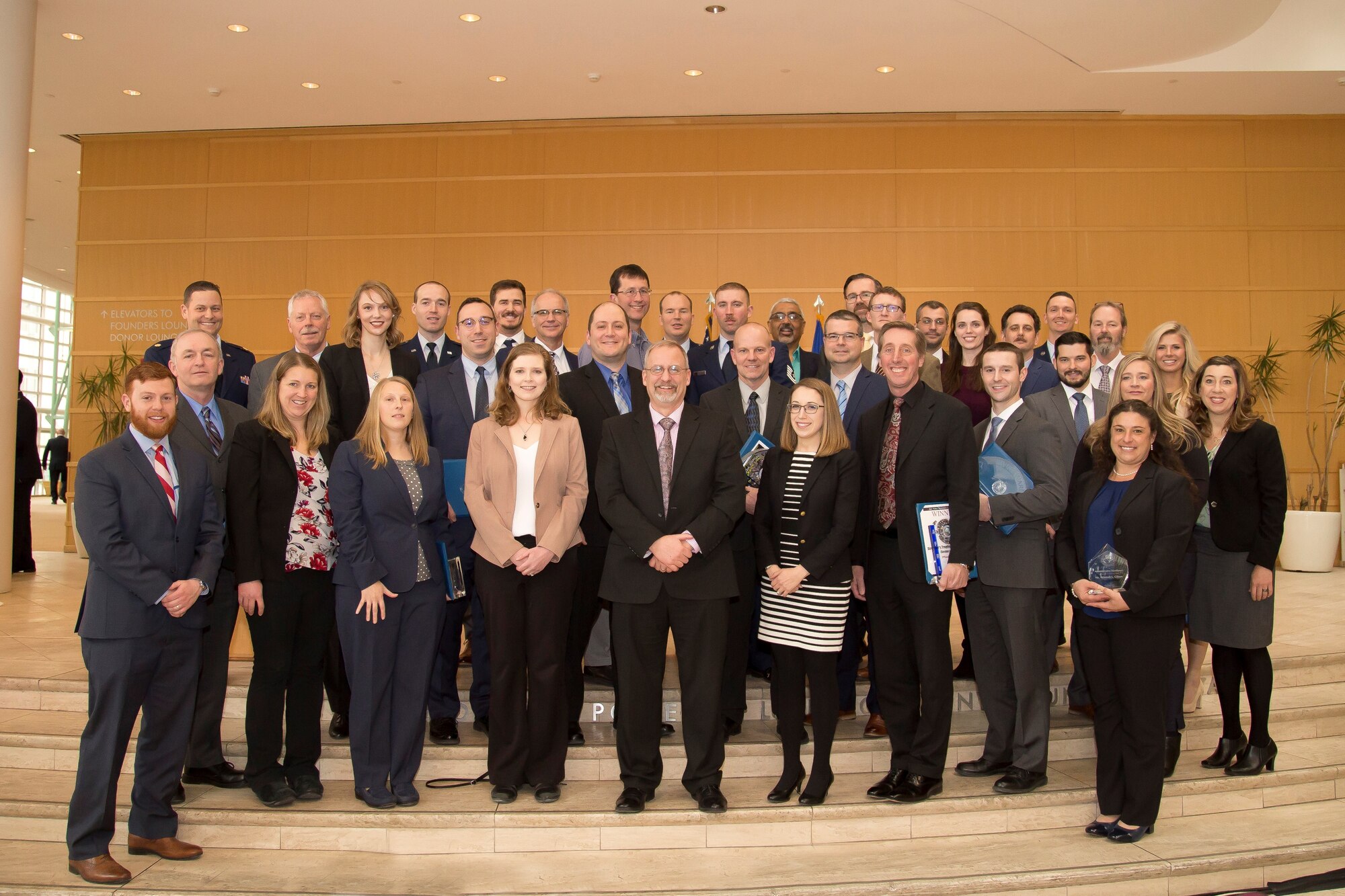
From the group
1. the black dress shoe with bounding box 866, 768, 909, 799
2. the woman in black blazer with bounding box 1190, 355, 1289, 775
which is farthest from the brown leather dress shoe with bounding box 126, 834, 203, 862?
the woman in black blazer with bounding box 1190, 355, 1289, 775

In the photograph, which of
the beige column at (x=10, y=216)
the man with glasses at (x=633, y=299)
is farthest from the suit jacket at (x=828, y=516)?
the beige column at (x=10, y=216)

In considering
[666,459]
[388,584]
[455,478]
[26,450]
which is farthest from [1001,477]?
[26,450]

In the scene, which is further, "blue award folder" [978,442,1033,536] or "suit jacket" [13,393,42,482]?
"suit jacket" [13,393,42,482]

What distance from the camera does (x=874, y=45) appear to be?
7.55 metres

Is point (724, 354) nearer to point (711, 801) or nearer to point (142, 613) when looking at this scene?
point (711, 801)

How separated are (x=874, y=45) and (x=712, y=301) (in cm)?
383

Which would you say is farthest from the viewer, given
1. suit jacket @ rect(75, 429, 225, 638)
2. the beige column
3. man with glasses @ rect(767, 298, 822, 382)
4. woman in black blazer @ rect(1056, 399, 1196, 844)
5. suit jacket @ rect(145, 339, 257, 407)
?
the beige column

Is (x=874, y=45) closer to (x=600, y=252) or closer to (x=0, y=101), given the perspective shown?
(x=600, y=252)

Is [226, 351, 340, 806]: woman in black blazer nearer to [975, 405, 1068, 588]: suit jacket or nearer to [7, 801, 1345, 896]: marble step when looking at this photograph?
[7, 801, 1345, 896]: marble step

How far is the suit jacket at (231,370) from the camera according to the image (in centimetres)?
439

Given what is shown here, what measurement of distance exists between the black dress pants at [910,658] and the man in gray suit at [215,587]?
2.32 m

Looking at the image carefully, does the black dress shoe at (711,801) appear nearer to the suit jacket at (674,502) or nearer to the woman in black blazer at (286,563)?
the suit jacket at (674,502)

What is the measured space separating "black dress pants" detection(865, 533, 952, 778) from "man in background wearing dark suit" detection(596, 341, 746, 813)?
0.58m

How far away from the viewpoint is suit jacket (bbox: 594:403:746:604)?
3.36m
